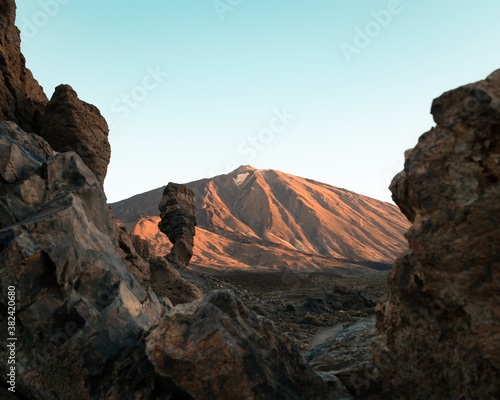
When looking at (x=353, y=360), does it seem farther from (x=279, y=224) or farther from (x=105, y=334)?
(x=279, y=224)

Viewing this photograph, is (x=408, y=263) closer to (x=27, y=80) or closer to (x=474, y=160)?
(x=474, y=160)

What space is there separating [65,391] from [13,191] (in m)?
3.80

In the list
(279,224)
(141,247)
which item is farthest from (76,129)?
(279,224)

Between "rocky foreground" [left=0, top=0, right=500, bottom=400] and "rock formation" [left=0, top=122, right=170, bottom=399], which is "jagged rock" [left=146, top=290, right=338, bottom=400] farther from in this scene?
"rock formation" [left=0, top=122, right=170, bottom=399]

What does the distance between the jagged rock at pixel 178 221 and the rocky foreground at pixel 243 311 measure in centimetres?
2688

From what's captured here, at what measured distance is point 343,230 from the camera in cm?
12062

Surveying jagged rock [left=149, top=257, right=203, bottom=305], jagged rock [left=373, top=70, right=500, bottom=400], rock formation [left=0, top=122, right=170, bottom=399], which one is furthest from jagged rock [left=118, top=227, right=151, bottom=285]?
jagged rock [left=373, top=70, right=500, bottom=400]

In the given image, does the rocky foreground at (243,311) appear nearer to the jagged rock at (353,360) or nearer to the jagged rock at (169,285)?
the jagged rock at (353,360)

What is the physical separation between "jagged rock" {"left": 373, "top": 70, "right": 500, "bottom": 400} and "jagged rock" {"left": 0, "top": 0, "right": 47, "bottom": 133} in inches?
633

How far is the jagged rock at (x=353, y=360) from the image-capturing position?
4.96 metres

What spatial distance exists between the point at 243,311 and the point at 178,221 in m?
30.1

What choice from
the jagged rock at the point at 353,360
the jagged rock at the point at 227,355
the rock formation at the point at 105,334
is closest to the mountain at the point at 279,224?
the jagged rock at the point at 353,360

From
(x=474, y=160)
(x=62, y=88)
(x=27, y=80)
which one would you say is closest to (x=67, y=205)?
(x=474, y=160)

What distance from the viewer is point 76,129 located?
17281 millimetres
